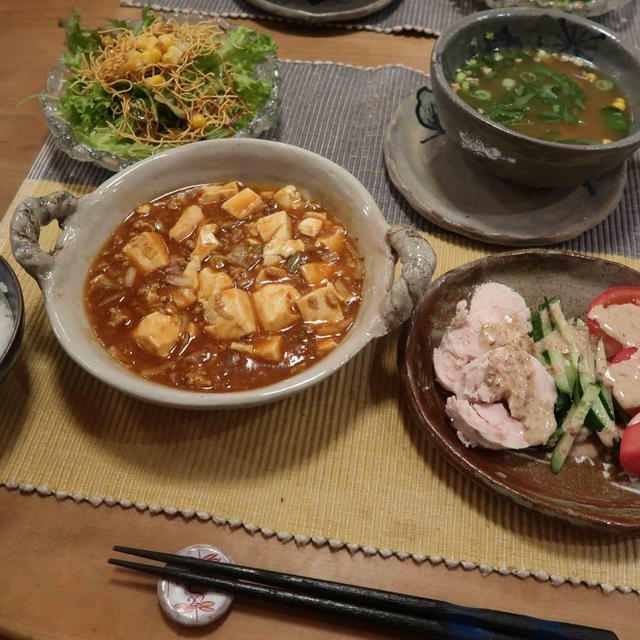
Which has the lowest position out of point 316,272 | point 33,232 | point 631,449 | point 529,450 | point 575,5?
point 529,450

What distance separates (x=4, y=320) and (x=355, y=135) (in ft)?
5.78

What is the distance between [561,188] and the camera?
2.22 meters

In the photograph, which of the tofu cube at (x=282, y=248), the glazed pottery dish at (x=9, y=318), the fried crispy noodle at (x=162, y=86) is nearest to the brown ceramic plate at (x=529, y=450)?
the tofu cube at (x=282, y=248)

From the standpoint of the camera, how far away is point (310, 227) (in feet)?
6.17

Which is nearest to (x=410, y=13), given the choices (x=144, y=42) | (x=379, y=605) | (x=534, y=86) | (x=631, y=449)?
(x=534, y=86)

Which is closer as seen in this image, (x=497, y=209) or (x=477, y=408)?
(x=477, y=408)

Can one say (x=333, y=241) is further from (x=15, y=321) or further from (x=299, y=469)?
(x=15, y=321)

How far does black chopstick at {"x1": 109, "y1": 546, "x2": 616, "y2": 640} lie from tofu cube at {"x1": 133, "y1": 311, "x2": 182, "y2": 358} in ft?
1.93

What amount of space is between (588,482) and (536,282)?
73 cm

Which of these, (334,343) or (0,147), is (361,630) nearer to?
(334,343)

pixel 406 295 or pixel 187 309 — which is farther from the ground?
pixel 406 295

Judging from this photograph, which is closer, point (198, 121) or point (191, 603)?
point (191, 603)

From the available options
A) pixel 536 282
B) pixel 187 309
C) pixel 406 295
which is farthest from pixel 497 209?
pixel 187 309

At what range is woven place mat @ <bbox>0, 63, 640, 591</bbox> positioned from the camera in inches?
59.9
